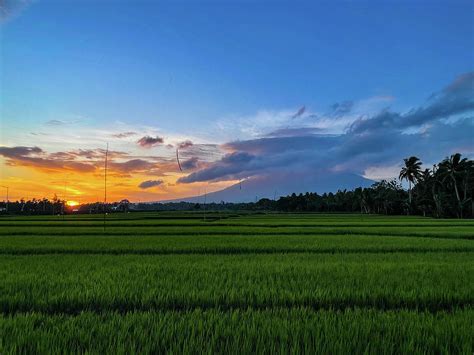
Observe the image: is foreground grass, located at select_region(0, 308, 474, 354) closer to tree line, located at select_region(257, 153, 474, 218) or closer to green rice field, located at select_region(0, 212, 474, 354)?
green rice field, located at select_region(0, 212, 474, 354)

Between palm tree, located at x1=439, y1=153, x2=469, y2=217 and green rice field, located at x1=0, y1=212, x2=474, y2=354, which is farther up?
palm tree, located at x1=439, y1=153, x2=469, y2=217

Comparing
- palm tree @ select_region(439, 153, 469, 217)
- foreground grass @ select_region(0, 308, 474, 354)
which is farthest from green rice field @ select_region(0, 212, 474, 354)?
palm tree @ select_region(439, 153, 469, 217)

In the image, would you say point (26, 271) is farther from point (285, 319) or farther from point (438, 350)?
point (438, 350)

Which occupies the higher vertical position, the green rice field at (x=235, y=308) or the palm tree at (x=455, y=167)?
the palm tree at (x=455, y=167)

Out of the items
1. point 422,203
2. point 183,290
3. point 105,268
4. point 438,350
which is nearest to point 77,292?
point 183,290

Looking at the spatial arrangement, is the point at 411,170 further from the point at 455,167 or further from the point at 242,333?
the point at 242,333

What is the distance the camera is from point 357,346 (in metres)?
3.93

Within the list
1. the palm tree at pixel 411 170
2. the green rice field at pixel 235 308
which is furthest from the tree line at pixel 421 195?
the green rice field at pixel 235 308

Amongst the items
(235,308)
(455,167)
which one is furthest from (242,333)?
(455,167)

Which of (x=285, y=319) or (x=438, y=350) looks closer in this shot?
(x=438, y=350)

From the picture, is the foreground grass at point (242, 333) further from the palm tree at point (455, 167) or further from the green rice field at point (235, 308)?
the palm tree at point (455, 167)

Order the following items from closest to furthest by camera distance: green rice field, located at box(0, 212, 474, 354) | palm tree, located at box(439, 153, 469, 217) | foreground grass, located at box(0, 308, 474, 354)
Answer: foreground grass, located at box(0, 308, 474, 354)
green rice field, located at box(0, 212, 474, 354)
palm tree, located at box(439, 153, 469, 217)

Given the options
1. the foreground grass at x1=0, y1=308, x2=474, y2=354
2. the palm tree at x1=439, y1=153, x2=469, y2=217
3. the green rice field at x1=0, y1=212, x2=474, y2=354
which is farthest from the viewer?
the palm tree at x1=439, y1=153, x2=469, y2=217

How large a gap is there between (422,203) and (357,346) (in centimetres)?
7749
